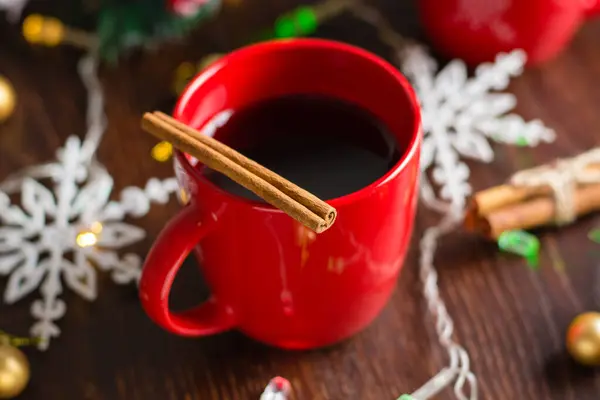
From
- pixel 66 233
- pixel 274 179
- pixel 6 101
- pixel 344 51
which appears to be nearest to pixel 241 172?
pixel 274 179

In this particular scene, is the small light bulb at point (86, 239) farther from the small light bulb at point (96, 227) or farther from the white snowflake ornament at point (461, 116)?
the white snowflake ornament at point (461, 116)

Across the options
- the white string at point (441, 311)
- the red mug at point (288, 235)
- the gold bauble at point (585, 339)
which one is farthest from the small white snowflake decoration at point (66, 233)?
the gold bauble at point (585, 339)

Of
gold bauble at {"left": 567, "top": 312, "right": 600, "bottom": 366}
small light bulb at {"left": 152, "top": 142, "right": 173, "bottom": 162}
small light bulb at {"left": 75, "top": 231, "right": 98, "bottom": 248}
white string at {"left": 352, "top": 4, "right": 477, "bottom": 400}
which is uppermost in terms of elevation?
small light bulb at {"left": 152, "top": 142, "right": 173, "bottom": 162}

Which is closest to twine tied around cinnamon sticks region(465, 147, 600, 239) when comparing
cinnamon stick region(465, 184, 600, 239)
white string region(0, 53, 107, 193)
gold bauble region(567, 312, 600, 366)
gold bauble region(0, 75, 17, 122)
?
cinnamon stick region(465, 184, 600, 239)

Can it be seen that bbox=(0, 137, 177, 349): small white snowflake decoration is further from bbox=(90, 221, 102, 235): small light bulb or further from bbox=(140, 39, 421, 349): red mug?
bbox=(140, 39, 421, 349): red mug

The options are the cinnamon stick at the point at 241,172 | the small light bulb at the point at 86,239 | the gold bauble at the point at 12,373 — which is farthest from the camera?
the small light bulb at the point at 86,239

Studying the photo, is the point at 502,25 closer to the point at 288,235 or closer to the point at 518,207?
the point at 518,207
